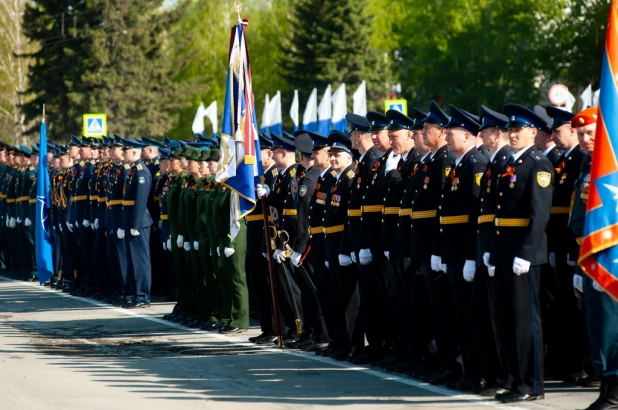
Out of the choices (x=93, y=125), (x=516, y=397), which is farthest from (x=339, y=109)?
(x=516, y=397)

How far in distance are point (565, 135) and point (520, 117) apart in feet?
2.45

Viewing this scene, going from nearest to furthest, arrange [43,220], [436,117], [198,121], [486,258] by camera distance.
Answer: [486,258] < [436,117] < [43,220] < [198,121]

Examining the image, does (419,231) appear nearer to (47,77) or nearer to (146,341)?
(146,341)

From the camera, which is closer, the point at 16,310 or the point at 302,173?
the point at 302,173

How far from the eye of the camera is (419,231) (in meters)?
9.90

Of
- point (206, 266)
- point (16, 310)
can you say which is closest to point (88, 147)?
point (16, 310)

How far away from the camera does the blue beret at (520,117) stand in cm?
894

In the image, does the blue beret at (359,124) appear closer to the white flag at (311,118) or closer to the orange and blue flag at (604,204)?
the orange and blue flag at (604,204)

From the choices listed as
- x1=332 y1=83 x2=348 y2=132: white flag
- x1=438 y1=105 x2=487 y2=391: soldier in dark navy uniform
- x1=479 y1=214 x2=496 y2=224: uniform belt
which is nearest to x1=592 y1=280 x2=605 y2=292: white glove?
x1=479 y1=214 x2=496 y2=224: uniform belt

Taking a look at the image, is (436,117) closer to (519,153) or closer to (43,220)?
(519,153)

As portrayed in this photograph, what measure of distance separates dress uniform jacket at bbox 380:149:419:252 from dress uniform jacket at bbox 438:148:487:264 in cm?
84

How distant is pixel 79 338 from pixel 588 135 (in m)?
7.06

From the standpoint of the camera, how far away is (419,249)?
9852 mm

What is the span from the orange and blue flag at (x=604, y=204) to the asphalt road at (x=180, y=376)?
104 cm
